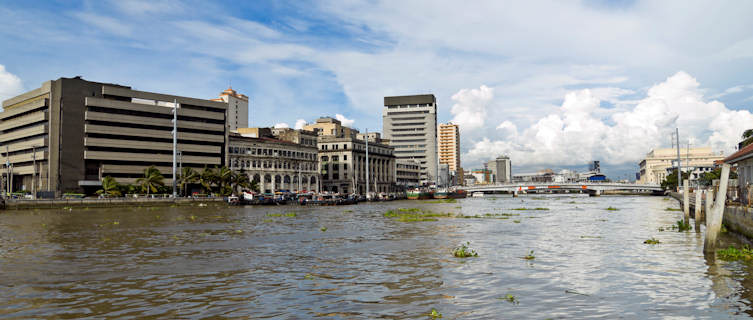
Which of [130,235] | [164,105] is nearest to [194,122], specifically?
[164,105]

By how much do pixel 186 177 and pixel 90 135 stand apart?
24095 mm

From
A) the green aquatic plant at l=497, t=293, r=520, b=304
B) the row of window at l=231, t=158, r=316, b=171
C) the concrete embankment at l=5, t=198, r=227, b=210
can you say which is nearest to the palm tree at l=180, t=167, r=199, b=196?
the concrete embankment at l=5, t=198, r=227, b=210

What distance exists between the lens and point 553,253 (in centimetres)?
2447

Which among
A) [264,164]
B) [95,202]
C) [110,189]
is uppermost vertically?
[264,164]

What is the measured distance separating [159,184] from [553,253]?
10434 centimetres

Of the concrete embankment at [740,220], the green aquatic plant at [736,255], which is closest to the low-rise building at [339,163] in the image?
the concrete embankment at [740,220]

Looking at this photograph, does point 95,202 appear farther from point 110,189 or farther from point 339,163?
→ point 339,163

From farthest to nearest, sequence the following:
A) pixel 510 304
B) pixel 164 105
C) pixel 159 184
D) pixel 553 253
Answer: pixel 164 105 → pixel 159 184 → pixel 553 253 → pixel 510 304

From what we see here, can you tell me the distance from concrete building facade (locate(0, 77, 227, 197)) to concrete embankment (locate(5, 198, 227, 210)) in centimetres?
2896

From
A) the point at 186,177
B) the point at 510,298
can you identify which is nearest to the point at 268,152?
the point at 186,177

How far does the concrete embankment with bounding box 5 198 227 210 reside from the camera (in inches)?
3118

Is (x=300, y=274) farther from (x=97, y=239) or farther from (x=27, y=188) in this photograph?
(x=27, y=188)

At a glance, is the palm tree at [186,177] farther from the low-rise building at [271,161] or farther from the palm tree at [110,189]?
the palm tree at [110,189]

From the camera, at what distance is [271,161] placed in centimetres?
14888
